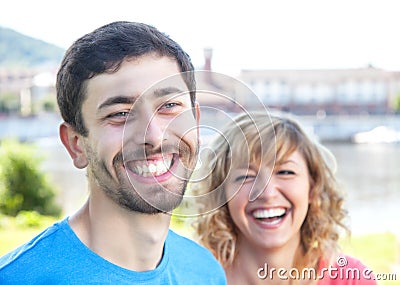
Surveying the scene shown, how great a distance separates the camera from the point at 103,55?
666mm

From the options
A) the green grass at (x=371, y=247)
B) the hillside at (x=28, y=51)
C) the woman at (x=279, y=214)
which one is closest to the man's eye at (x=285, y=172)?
the woman at (x=279, y=214)

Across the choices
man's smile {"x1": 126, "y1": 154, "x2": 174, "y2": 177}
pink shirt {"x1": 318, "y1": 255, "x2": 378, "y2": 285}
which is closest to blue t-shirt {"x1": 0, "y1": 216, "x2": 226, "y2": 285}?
man's smile {"x1": 126, "y1": 154, "x2": 174, "y2": 177}

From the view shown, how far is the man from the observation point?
2.17 feet

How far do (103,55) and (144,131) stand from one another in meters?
0.09

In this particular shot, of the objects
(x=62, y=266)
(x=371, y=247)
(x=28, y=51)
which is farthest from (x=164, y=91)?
(x=371, y=247)

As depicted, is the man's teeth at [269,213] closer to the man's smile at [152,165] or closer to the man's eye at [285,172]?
the man's eye at [285,172]

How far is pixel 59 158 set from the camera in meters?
5.87

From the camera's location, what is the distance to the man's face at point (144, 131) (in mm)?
655

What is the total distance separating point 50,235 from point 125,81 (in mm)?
197

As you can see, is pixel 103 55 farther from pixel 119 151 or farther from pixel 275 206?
pixel 275 206

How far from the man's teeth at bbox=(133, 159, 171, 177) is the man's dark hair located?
79mm

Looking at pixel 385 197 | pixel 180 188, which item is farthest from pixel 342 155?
pixel 180 188

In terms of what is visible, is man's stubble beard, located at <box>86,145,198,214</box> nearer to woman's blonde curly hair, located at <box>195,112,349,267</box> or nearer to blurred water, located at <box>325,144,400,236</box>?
woman's blonde curly hair, located at <box>195,112,349,267</box>

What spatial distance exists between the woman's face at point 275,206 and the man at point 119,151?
0.36 metres
